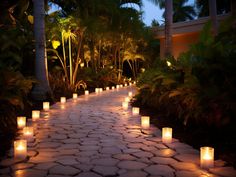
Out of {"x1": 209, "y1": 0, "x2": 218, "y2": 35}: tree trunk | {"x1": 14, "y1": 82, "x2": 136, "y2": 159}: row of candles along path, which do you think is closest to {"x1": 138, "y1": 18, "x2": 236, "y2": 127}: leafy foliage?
{"x1": 14, "y1": 82, "x2": 136, "y2": 159}: row of candles along path

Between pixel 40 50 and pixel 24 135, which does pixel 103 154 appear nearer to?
pixel 24 135

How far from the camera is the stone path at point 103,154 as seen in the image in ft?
13.2

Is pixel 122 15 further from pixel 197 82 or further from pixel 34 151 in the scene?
pixel 34 151

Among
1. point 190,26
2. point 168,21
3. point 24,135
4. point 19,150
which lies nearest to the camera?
point 19,150

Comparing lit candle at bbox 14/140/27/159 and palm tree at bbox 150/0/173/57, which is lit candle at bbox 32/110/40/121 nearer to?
lit candle at bbox 14/140/27/159

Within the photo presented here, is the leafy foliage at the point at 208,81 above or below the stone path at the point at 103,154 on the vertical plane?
above

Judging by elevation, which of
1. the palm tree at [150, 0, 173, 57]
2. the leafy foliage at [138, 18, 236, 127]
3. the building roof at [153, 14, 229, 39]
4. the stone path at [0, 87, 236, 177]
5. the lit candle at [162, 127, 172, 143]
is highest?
the building roof at [153, 14, 229, 39]

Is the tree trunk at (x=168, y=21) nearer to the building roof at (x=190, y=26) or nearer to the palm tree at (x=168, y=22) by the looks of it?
the palm tree at (x=168, y=22)

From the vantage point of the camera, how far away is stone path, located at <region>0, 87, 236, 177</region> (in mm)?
4012

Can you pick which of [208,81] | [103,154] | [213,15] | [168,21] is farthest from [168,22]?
[103,154]

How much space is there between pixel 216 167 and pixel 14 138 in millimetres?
3393

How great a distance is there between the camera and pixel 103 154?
4.77 metres

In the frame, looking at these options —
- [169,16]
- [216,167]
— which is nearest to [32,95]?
[169,16]

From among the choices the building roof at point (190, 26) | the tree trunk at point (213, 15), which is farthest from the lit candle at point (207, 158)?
the building roof at point (190, 26)
